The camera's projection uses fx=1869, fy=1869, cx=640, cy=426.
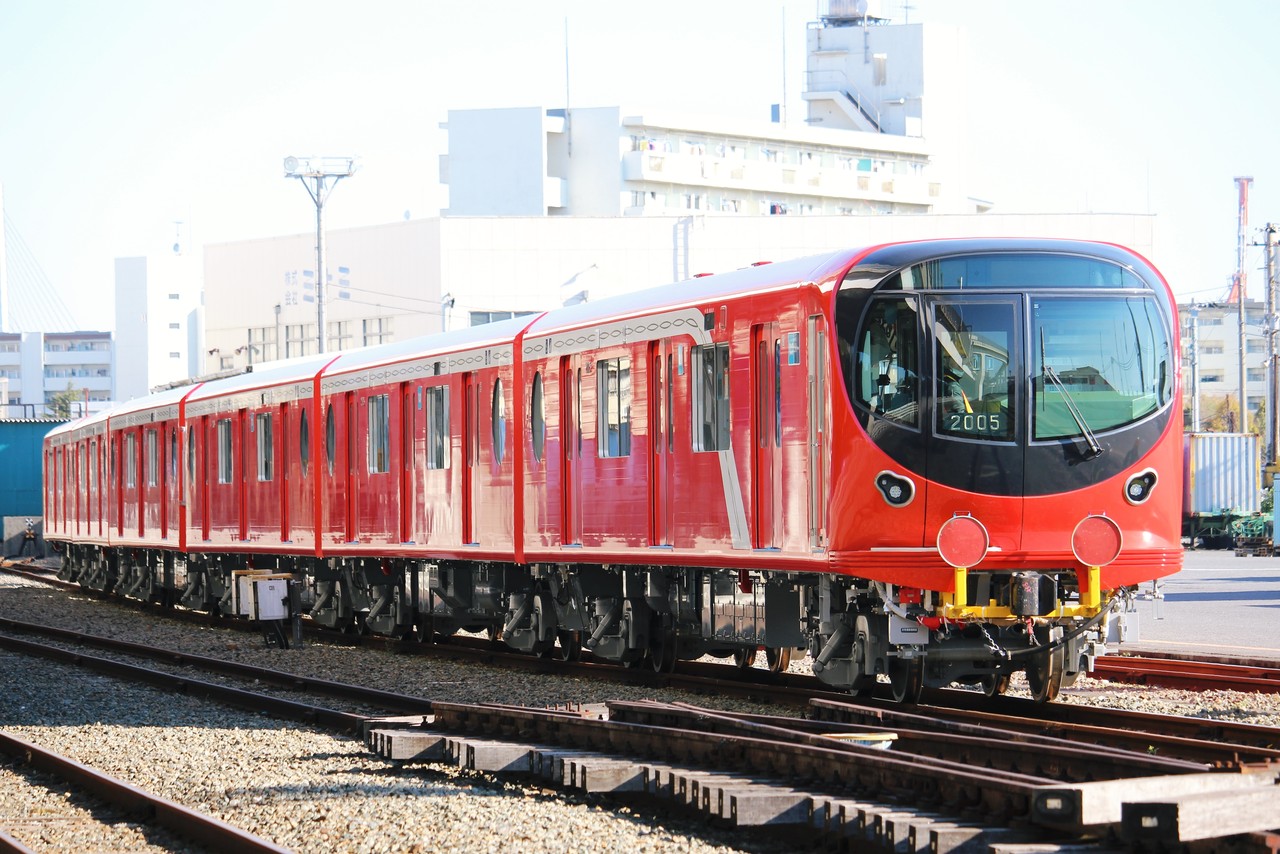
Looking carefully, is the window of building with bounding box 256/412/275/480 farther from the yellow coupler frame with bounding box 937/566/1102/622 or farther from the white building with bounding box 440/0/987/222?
the white building with bounding box 440/0/987/222

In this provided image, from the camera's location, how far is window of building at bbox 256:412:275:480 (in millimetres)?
25031

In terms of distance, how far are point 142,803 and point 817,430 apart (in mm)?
5125

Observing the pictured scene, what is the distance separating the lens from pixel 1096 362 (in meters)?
12.6

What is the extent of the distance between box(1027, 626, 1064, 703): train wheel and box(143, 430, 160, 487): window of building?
64.4 ft

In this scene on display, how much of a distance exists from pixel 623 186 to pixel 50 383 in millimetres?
100324

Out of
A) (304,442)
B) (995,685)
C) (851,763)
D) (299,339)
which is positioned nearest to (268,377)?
(304,442)

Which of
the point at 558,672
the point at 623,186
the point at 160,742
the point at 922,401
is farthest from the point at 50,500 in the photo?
the point at 623,186

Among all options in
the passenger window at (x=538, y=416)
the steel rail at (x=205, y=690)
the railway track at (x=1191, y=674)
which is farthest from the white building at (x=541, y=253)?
the railway track at (x=1191, y=674)

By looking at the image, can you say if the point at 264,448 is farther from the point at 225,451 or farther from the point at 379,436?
the point at 379,436

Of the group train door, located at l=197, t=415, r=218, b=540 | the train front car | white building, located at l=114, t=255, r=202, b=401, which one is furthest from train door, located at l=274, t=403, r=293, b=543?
white building, located at l=114, t=255, r=202, b=401

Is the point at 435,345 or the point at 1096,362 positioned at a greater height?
the point at 435,345

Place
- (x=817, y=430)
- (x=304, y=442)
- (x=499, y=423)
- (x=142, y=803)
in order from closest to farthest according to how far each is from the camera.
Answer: (x=142, y=803)
(x=817, y=430)
(x=499, y=423)
(x=304, y=442)

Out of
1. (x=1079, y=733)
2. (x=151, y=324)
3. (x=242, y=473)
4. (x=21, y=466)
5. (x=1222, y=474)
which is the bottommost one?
(x=1079, y=733)

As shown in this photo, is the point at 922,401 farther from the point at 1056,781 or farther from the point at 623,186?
the point at 623,186
